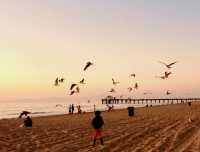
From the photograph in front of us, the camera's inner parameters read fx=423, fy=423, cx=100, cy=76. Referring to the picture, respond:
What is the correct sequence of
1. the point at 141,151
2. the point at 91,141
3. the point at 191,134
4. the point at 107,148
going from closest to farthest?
the point at 141,151, the point at 107,148, the point at 91,141, the point at 191,134

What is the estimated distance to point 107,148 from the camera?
1723cm

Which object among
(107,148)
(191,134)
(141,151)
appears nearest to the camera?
(141,151)

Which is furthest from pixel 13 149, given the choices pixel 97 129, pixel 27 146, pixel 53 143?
pixel 97 129

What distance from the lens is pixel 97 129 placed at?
61.5 ft

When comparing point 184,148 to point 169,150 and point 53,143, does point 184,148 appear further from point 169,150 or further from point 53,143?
point 53,143

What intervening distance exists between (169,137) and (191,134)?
6.41ft

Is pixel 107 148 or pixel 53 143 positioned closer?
pixel 107 148

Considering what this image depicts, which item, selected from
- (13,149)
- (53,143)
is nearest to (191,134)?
(53,143)

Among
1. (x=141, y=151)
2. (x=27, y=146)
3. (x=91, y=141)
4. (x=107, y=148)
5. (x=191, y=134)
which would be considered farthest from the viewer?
(x=191, y=134)

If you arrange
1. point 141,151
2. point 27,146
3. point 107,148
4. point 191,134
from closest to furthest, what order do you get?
point 141,151
point 107,148
point 27,146
point 191,134

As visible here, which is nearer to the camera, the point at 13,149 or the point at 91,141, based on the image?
the point at 13,149

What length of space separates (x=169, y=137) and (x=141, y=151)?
493 centimetres

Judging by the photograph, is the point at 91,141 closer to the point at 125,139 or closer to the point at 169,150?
the point at 125,139

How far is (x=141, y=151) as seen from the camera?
16.0 m
